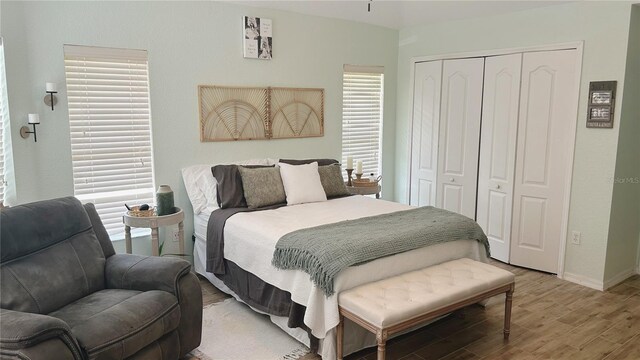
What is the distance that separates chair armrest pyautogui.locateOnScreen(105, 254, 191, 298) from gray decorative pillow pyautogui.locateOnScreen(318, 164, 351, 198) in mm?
1777

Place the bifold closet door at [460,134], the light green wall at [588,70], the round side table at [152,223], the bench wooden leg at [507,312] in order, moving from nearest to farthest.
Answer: the bench wooden leg at [507,312]
the round side table at [152,223]
the light green wall at [588,70]
the bifold closet door at [460,134]

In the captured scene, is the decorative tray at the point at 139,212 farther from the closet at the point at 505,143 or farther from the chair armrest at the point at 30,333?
the closet at the point at 505,143

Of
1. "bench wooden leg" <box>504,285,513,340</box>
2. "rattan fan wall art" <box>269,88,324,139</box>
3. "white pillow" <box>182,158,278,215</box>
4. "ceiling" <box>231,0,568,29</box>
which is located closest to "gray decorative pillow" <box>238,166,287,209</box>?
"white pillow" <box>182,158,278,215</box>

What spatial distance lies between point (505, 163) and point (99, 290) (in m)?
3.61

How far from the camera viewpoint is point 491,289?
9.29 feet

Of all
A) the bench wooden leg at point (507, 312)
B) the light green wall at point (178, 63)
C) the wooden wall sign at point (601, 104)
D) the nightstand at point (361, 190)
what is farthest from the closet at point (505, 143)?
the bench wooden leg at point (507, 312)

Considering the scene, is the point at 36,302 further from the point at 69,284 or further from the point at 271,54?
the point at 271,54

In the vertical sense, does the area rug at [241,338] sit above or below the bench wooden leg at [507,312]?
below

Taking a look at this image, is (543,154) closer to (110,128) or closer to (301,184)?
(301,184)

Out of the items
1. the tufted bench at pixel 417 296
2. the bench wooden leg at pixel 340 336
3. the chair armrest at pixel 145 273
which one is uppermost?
the chair armrest at pixel 145 273

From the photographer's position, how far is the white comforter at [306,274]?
265 centimetres

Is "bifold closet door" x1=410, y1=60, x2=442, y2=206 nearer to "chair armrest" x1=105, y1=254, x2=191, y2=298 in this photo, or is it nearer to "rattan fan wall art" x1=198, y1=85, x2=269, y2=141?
"rattan fan wall art" x1=198, y1=85, x2=269, y2=141

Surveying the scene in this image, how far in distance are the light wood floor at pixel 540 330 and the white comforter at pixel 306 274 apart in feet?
1.31

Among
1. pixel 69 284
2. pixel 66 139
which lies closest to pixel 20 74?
pixel 66 139
